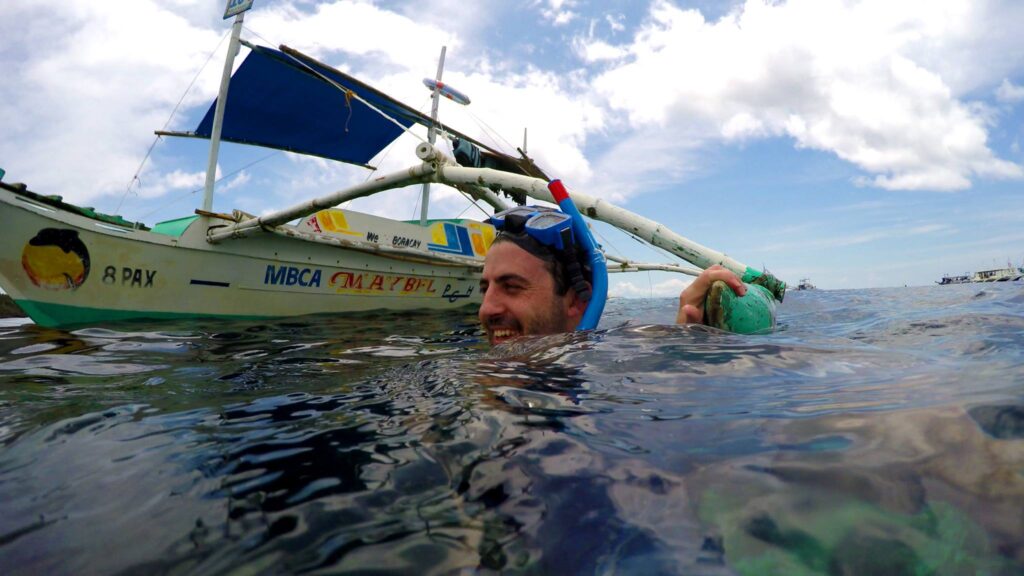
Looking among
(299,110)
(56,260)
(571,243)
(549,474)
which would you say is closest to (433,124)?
(299,110)

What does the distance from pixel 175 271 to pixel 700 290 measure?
24.5 feet

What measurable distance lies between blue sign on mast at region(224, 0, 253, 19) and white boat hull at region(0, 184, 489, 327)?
4.80 metres

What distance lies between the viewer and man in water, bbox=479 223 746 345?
305 centimetres

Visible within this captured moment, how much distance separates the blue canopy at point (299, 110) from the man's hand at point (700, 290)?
968cm

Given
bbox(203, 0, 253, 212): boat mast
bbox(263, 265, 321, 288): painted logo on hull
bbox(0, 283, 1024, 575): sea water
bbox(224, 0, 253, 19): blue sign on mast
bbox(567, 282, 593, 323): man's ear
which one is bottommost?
bbox(0, 283, 1024, 575): sea water

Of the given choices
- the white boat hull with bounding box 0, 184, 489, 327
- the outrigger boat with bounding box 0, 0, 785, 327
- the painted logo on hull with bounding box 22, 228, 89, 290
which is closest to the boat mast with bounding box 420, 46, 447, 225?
the outrigger boat with bounding box 0, 0, 785, 327

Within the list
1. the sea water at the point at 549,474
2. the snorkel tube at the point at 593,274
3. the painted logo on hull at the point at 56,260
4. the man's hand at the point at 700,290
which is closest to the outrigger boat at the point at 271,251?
the painted logo on hull at the point at 56,260

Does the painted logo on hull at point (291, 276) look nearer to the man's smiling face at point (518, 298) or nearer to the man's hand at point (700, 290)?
the man's smiling face at point (518, 298)

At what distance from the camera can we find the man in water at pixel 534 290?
3.05 metres

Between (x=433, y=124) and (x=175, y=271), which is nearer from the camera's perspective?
(x=175, y=271)

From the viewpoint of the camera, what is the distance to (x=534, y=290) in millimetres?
3125

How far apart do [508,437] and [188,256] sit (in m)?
7.92

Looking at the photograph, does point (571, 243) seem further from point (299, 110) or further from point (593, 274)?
point (299, 110)

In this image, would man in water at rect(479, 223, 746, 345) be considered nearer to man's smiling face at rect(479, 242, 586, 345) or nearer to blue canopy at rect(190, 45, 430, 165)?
man's smiling face at rect(479, 242, 586, 345)
